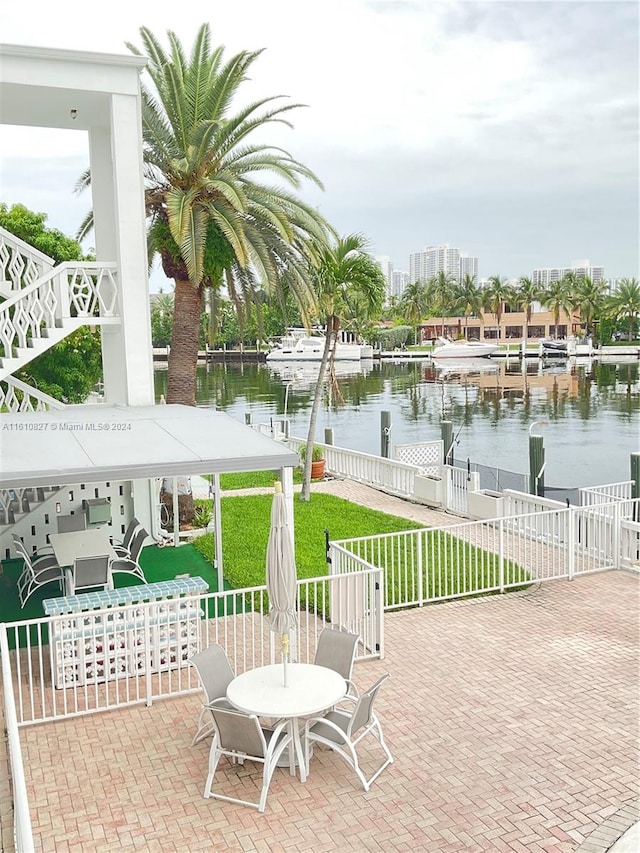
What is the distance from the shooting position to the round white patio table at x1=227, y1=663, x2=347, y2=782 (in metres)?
6.73

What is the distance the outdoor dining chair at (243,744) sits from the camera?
6.49 meters

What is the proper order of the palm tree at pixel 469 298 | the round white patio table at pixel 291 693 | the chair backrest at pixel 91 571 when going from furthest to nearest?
1. the palm tree at pixel 469 298
2. the chair backrest at pixel 91 571
3. the round white patio table at pixel 291 693

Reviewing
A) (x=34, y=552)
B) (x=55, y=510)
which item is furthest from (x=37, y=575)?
(x=55, y=510)

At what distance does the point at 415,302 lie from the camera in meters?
121

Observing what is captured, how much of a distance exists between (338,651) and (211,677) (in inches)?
49.6

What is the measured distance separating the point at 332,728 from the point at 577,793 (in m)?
2.09

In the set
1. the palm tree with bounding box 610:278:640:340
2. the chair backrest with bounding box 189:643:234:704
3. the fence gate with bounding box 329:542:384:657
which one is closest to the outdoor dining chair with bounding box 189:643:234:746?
the chair backrest with bounding box 189:643:234:704

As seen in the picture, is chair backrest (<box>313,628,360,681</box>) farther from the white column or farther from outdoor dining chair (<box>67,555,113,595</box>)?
the white column

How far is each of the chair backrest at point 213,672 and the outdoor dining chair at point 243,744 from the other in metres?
0.51

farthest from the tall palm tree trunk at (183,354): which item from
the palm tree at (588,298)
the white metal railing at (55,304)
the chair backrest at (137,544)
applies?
the palm tree at (588,298)

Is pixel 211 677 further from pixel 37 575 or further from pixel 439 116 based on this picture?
pixel 439 116

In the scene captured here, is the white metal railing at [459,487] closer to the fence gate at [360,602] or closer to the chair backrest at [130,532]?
the chair backrest at [130,532]

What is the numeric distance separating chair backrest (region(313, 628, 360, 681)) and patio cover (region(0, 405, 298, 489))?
2.12m

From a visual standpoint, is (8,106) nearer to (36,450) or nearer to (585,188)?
(36,450)
